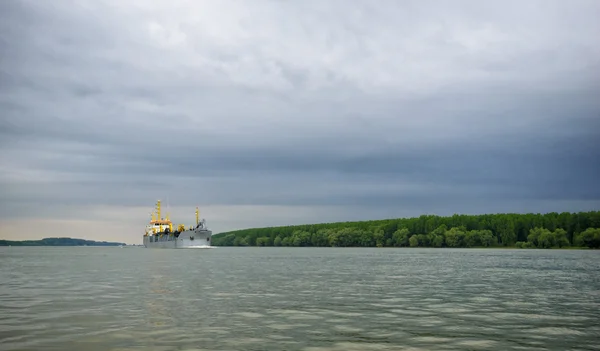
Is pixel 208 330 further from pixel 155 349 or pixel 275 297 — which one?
pixel 275 297

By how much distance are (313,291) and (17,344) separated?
25.7 m

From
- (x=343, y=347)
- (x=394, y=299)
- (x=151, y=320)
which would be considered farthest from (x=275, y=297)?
(x=343, y=347)

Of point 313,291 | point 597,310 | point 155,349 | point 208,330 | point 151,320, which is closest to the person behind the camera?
point 155,349

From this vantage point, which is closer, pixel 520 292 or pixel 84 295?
pixel 84 295

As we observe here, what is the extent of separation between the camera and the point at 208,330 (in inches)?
992

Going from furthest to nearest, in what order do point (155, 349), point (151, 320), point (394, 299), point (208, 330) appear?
point (394, 299), point (151, 320), point (208, 330), point (155, 349)

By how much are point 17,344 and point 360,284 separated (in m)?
34.4

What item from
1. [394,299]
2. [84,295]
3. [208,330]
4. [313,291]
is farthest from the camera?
[313,291]

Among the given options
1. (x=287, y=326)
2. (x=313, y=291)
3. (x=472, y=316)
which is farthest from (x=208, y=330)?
(x=313, y=291)

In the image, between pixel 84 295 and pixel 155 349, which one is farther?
pixel 84 295

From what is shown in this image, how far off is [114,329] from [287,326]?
7908 millimetres

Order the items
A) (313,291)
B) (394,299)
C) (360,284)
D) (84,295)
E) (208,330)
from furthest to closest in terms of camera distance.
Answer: (360,284)
(313,291)
(84,295)
(394,299)
(208,330)

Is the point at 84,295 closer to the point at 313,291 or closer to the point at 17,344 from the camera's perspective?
the point at 313,291

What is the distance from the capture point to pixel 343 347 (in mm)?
21297
